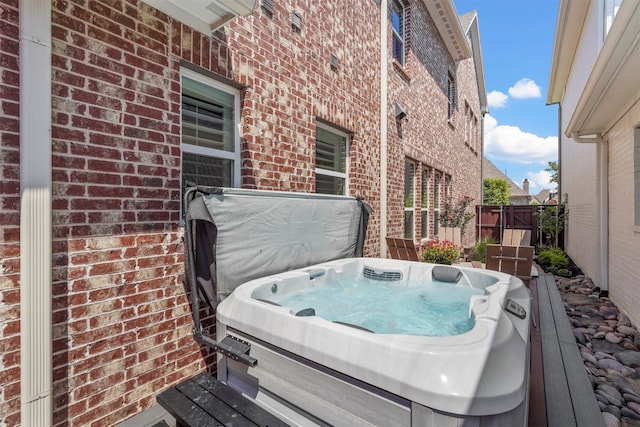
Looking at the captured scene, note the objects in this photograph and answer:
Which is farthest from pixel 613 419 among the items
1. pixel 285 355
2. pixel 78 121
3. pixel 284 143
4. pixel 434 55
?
pixel 434 55

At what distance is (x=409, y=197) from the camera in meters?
6.87

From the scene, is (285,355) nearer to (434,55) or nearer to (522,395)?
(522,395)

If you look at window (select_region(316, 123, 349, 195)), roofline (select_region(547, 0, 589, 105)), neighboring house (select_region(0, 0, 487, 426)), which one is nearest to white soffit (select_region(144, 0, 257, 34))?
neighboring house (select_region(0, 0, 487, 426))

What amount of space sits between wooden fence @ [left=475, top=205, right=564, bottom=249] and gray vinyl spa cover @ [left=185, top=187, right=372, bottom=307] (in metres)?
9.50

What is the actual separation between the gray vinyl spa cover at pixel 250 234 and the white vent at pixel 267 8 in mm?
1808

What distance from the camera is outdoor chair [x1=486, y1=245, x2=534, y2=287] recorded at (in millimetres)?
4445

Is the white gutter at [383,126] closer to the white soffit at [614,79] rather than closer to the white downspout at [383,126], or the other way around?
the white downspout at [383,126]

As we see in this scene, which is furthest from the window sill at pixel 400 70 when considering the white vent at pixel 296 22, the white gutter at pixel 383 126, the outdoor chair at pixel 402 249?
the outdoor chair at pixel 402 249

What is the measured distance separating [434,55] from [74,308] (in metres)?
8.70

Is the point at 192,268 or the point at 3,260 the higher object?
the point at 3,260

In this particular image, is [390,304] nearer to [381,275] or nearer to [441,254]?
[381,275]

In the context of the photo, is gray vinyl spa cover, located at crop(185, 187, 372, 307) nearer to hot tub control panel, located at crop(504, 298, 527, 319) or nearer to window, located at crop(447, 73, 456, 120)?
hot tub control panel, located at crop(504, 298, 527, 319)

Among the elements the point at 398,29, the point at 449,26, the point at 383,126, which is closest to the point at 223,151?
the point at 383,126

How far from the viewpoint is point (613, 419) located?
207 cm
